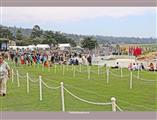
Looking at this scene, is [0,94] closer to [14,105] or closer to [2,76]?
[2,76]

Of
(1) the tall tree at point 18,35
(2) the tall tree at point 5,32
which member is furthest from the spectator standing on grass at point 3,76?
(1) the tall tree at point 18,35

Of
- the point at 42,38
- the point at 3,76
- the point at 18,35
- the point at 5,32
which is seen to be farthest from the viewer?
the point at 18,35

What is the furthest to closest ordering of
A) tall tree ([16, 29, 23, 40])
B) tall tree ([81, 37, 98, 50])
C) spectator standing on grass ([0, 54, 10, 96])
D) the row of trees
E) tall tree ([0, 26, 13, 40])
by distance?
tall tree ([16, 29, 23, 40])
tall tree ([0, 26, 13, 40])
the row of trees
tall tree ([81, 37, 98, 50])
spectator standing on grass ([0, 54, 10, 96])

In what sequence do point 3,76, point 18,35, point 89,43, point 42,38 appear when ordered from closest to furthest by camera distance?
point 3,76, point 89,43, point 42,38, point 18,35

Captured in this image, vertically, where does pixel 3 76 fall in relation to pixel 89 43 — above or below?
below

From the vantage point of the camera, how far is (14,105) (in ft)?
48.9

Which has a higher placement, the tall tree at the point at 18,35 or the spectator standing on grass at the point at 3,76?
the tall tree at the point at 18,35

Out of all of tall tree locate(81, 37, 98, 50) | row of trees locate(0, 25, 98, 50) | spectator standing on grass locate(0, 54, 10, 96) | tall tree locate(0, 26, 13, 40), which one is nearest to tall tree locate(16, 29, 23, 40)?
row of trees locate(0, 25, 98, 50)

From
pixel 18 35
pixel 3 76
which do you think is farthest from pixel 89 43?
pixel 3 76

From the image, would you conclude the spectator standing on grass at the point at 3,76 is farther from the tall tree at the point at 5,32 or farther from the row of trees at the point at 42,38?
the tall tree at the point at 5,32

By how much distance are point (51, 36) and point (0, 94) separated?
3693 inches

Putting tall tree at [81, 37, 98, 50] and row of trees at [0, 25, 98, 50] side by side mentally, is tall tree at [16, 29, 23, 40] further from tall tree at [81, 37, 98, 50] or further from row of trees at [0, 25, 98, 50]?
tall tree at [81, 37, 98, 50]

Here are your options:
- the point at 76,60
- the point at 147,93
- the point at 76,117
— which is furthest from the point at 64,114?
the point at 76,60

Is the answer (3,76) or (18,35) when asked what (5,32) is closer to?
(18,35)
